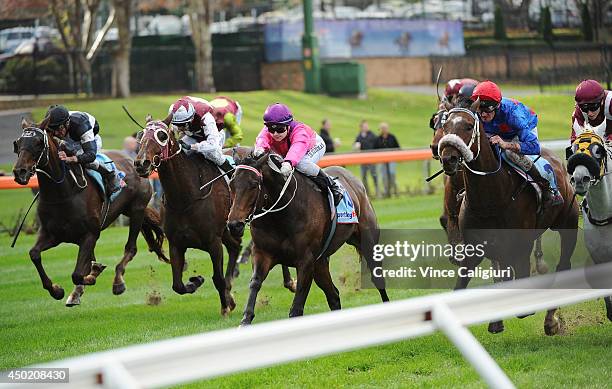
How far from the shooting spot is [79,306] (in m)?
11.2

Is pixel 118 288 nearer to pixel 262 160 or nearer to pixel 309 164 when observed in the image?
pixel 309 164

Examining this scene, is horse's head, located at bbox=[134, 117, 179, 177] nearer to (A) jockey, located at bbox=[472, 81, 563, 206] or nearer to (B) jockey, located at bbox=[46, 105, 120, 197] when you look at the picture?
(B) jockey, located at bbox=[46, 105, 120, 197]

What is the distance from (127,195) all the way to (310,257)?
12.7ft

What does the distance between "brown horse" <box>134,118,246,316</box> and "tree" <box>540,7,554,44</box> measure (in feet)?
45.5

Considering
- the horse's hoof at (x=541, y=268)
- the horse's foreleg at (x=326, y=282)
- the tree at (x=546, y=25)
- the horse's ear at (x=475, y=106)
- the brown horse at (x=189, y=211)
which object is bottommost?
the horse's hoof at (x=541, y=268)

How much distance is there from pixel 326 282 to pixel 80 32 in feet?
81.2

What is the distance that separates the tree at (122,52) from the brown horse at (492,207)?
24031 mm

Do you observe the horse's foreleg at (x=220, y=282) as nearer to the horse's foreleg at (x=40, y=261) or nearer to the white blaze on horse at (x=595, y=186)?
the horse's foreleg at (x=40, y=261)

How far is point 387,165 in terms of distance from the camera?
2114 cm

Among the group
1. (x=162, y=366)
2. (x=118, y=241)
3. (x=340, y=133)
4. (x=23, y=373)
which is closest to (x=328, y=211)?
(x=23, y=373)

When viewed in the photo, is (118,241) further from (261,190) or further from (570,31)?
(570,31)

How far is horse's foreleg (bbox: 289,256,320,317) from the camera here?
816 cm

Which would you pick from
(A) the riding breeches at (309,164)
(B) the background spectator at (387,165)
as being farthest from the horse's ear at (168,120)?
(B) the background spectator at (387,165)

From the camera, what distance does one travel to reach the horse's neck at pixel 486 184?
831 centimetres
